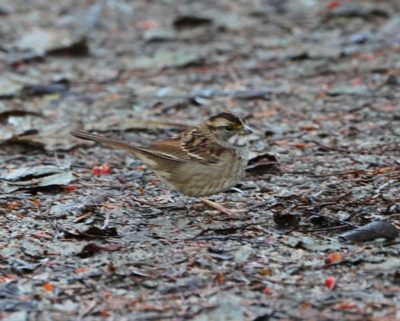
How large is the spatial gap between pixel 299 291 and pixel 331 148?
7.77ft

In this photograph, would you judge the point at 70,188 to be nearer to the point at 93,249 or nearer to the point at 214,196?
the point at 214,196

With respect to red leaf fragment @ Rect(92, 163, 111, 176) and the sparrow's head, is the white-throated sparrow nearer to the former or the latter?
the sparrow's head

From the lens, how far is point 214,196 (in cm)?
564

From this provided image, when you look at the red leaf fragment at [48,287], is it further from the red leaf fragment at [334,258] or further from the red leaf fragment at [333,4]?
the red leaf fragment at [333,4]

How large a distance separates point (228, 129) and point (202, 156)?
0.23 m

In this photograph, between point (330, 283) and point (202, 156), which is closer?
point (330, 283)

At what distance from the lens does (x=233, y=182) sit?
208 inches

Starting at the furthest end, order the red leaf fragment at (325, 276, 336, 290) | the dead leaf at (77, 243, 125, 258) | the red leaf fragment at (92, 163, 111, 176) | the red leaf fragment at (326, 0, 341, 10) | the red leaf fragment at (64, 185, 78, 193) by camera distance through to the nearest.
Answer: the red leaf fragment at (326, 0, 341, 10), the red leaf fragment at (92, 163, 111, 176), the red leaf fragment at (64, 185, 78, 193), the dead leaf at (77, 243, 125, 258), the red leaf fragment at (325, 276, 336, 290)

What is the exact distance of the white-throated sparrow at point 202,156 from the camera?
17.3ft

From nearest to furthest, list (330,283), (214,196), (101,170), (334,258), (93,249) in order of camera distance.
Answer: (330,283) < (334,258) < (93,249) < (214,196) < (101,170)

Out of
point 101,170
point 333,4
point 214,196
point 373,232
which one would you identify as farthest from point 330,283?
point 333,4

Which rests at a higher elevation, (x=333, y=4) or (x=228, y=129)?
(x=333, y=4)

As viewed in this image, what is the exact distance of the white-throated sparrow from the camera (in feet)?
17.3

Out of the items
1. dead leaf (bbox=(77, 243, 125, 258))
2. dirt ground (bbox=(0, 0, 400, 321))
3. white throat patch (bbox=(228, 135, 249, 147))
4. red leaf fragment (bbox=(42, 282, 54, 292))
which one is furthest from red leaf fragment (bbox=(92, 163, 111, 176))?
red leaf fragment (bbox=(42, 282, 54, 292))
